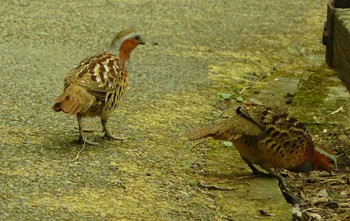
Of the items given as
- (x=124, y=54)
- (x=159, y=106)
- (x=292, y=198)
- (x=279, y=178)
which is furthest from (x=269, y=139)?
(x=159, y=106)

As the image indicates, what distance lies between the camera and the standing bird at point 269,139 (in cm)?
662

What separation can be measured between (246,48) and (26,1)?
8.94 feet

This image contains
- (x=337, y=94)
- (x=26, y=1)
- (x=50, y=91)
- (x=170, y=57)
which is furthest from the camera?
(x=26, y=1)

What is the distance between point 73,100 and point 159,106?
1635 mm

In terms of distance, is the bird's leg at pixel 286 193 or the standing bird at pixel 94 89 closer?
the bird's leg at pixel 286 193

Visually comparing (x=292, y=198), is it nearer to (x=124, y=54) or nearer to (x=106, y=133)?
(x=106, y=133)

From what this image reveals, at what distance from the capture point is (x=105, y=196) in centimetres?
599

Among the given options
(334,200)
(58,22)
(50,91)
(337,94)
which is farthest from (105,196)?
(58,22)

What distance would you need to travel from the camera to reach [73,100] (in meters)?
6.71

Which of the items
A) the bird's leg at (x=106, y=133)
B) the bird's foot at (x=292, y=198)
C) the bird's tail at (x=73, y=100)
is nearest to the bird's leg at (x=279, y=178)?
the bird's foot at (x=292, y=198)

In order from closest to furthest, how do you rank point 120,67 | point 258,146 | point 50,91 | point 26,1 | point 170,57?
point 258,146, point 120,67, point 50,91, point 170,57, point 26,1

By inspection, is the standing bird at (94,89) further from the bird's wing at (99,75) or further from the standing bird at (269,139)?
the standing bird at (269,139)

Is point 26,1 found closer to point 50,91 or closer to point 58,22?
point 58,22

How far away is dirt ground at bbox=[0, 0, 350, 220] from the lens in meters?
6.05
